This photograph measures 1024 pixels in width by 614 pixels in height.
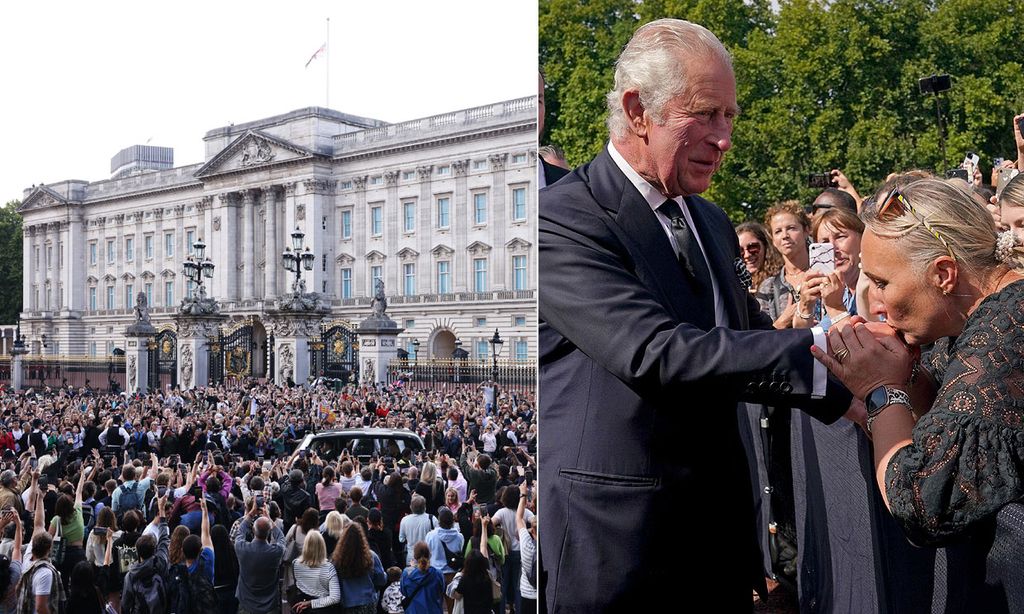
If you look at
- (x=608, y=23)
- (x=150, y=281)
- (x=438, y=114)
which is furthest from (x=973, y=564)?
(x=608, y=23)

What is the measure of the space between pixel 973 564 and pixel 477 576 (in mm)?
1404

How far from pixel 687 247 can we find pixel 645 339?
0.39 m

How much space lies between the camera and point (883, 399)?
234 centimetres

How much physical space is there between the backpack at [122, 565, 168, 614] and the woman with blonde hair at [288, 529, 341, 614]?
0.42 meters

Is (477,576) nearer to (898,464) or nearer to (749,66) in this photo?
(898,464)

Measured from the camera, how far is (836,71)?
25.4m

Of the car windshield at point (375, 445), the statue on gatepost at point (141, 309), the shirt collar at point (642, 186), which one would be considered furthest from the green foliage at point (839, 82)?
the shirt collar at point (642, 186)

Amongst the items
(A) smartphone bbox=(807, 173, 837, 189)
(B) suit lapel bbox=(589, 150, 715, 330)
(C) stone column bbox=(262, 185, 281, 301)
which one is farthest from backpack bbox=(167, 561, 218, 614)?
(A) smartphone bbox=(807, 173, 837, 189)

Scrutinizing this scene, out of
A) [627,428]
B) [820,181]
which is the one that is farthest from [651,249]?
[820,181]

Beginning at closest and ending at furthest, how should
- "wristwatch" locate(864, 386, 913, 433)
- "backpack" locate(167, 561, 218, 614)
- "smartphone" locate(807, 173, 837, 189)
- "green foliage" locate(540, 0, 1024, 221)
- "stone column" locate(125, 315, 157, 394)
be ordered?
"wristwatch" locate(864, 386, 913, 433) → "backpack" locate(167, 561, 218, 614) → "stone column" locate(125, 315, 157, 394) → "smartphone" locate(807, 173, 837, 189) → "green foliage" locate(540, 0, 1024, 221)

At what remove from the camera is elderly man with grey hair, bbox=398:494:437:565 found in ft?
10.4

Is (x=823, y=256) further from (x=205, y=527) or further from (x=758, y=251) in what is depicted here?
(x=205, y=527)

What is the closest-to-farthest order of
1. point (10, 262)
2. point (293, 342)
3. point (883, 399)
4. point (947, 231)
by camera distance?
1. point (883, 399)
2. point (947, 231)
3. point (293, 342)
4. point (10, 262)

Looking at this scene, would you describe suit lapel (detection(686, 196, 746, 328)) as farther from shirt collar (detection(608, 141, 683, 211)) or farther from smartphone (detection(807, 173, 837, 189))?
smartphone (detection(807, 173, 837, 189))
